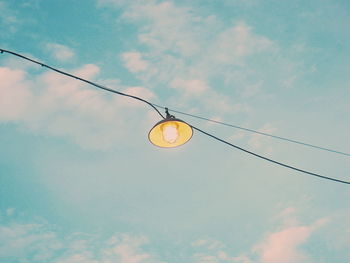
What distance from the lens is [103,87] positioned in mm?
4863

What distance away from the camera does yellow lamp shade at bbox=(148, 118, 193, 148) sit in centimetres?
464

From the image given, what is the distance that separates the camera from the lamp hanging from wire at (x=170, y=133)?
4.64m

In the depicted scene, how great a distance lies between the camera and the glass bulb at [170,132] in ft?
15.2

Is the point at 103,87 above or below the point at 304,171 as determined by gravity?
above

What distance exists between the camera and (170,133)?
463cm

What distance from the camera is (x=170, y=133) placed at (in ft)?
15.2

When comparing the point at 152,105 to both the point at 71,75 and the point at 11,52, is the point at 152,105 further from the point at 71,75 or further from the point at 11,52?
the point at 11,52

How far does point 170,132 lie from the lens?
463 centimetres

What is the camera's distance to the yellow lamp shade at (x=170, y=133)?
464 cm

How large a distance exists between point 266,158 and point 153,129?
2.32 meters

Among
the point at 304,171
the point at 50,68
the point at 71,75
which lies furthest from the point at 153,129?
the point at 304,171

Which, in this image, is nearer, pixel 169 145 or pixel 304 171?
pixel 169 145

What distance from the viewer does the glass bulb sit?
4633 millimetres

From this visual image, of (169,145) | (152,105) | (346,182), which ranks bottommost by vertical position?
(346,182)
